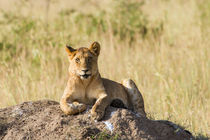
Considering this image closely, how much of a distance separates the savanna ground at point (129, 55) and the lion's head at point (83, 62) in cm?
238

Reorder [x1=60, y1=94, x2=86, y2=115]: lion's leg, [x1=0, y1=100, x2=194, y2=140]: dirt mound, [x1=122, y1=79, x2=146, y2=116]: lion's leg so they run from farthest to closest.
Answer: [x1=122, y1=79, x2=146, y2=116]: lion's leg → [x1=60, y1=94, x2=86, y2=115]: lion's leg → [x1=0, y1=100, x2=194, y2=140]: dirt mound

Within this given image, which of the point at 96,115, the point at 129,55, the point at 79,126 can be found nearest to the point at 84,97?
the point at 96,115

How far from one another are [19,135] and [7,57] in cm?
534

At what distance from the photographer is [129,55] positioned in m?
11.6

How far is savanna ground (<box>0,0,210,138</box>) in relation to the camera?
25.9 ft

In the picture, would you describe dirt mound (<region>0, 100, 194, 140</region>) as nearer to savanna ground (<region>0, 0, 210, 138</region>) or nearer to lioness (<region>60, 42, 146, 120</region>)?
lioness (<region>60, 42, 146, 120</region>)

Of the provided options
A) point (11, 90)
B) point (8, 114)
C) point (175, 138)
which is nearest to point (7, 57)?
point (11, 90)

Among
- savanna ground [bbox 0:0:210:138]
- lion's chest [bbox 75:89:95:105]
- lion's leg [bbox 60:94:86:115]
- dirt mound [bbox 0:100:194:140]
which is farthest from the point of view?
savanna ground [bbox 0:0:210:138]

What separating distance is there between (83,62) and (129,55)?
22.3ft

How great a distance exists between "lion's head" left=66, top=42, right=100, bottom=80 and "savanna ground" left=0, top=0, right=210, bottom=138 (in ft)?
7.82

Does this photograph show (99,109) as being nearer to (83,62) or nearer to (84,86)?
(84,86)

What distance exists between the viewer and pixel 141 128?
500cm

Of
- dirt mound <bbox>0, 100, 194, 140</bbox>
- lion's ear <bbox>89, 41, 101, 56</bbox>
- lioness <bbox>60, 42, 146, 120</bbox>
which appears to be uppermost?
lion's ear <bbox>89, 41, 101, 56</bbox>

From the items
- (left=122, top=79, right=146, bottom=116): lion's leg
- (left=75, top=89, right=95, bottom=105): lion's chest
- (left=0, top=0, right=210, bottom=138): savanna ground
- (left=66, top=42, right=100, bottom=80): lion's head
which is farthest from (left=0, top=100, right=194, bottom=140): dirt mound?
(left=0, top=0, right=210, bottom=138): savanna ground
